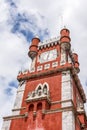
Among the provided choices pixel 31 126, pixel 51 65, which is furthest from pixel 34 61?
pixel 31 126

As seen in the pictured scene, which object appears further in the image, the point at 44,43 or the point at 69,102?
the point at 44,43

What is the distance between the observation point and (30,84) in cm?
3064

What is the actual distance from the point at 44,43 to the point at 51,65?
6199 millimetres

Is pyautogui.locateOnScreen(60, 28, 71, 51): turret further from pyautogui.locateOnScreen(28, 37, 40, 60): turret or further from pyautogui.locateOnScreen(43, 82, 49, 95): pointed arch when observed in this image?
pyautogui.locateOnScreen(43, 82, 49, 95): pointed arch

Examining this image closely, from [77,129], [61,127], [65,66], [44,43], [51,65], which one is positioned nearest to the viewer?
[61,127]

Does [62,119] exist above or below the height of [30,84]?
below

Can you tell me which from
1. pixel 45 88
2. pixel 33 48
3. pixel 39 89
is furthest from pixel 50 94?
pixel 33 48

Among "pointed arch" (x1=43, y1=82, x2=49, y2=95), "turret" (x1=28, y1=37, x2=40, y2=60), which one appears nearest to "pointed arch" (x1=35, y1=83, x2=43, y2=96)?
"pointed arch" (x1=43, y1=82, x2=49, y2=95)

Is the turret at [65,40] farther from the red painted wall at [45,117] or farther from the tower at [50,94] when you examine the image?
the red painted wall at [45,117]

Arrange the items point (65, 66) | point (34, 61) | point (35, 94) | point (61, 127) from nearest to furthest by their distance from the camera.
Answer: point (61, 127), point (35, 94), point (65, 66), point (34, 61)

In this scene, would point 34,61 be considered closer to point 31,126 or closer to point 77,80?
point 77,80

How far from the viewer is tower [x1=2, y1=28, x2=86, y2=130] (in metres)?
24.8

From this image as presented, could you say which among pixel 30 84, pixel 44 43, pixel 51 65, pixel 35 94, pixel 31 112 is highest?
pixel 44 43

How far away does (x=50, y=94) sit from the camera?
2803 centimetres
